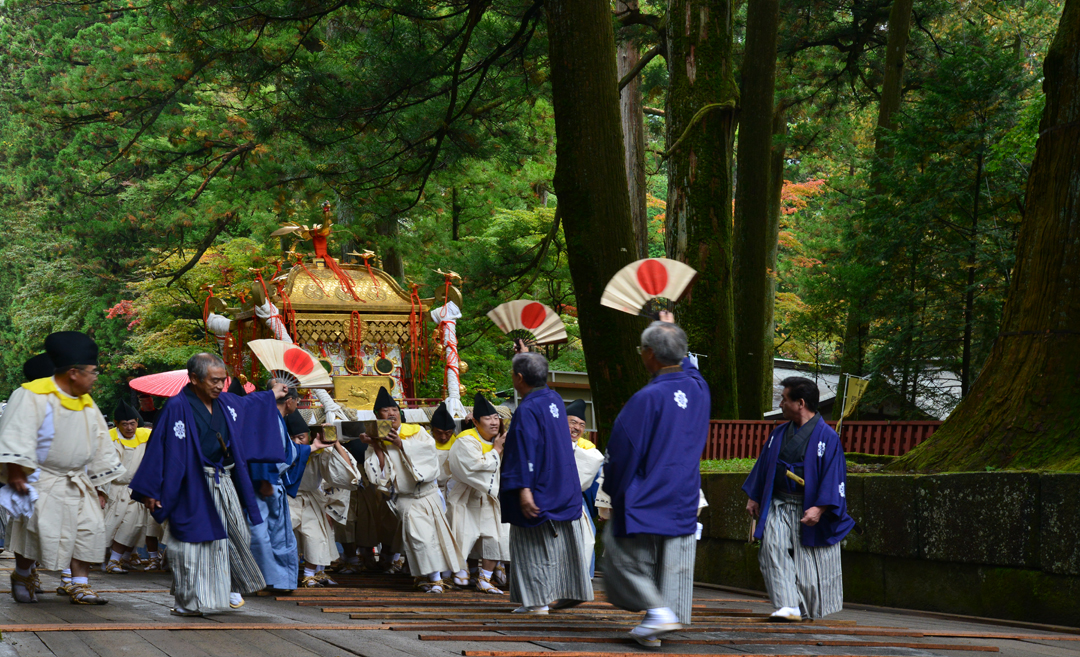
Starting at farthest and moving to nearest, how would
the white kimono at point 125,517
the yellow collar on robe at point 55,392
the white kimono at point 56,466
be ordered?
1. the white kimono at point 125,517
2. the yellow collar on robe at point 55,392
3. the white kimono at point 56,466

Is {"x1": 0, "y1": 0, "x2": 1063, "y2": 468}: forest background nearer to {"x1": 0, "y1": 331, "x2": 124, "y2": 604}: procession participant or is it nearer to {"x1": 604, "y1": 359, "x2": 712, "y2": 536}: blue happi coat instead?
{"x1": 604, "y1": 359, "x2": 712, "y2": 536}: blue happi coat

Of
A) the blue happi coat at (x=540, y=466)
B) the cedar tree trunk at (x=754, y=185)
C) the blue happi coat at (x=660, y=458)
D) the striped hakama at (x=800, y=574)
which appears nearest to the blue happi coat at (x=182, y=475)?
the blue happi coat at (x=540, y=466)

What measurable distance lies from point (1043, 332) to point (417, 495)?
5047 millimetres

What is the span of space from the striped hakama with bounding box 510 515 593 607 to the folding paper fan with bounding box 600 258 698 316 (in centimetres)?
143

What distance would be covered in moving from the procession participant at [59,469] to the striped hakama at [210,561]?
964mm

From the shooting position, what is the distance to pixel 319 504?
889 centimetres

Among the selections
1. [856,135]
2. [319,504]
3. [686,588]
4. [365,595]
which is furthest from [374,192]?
[856,135]

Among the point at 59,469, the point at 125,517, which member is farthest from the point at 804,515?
the point at 125,517

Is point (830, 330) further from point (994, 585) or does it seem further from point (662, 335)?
point (662, 335)

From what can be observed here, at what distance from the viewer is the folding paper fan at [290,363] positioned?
285 inches

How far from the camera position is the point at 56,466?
21.2 feet

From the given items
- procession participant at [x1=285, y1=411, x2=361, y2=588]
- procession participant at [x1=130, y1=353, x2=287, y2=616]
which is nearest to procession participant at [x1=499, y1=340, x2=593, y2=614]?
procession participant at [x1=130, y1=353, x2=287, y2=616]

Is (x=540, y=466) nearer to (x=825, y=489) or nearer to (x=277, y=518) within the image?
(x=825, y=489)

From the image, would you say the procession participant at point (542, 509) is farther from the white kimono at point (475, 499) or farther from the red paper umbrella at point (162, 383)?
the red paper umbrella at point (162, 383)
